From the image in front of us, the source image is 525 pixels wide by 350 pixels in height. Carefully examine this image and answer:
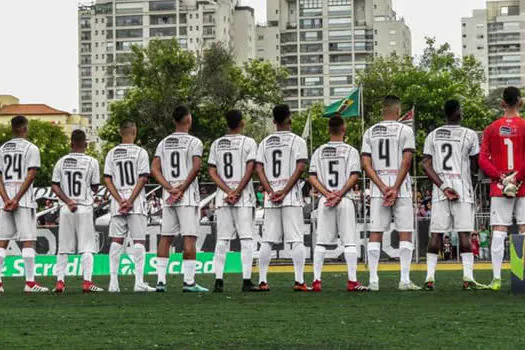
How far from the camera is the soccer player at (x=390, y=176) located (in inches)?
653

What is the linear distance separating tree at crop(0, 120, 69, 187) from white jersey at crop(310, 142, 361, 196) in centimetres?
12306

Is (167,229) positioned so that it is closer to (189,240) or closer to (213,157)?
(189,240)

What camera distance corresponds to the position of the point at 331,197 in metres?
16.9

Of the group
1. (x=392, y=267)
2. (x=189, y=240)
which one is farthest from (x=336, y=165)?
(x=392, y=267)

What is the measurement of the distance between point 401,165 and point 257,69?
79.7m

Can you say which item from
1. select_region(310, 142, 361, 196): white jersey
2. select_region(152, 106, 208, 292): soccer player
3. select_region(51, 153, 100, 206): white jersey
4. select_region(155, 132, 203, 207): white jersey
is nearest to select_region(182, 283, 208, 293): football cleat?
select_region(152, 106, 208, 292): soccer player

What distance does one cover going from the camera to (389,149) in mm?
16734

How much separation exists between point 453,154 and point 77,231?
546 cm

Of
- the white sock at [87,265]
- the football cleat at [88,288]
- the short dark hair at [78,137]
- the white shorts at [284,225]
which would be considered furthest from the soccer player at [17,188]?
the white shorts at [284,225]

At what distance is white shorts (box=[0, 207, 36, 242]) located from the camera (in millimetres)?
18047

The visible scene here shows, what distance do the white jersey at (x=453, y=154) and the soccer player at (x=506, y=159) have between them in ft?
0.98

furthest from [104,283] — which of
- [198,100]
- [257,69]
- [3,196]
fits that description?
[257,69]

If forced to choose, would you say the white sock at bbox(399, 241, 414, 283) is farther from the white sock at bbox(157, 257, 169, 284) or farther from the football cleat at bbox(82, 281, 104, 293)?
the football cleat at bbox(82, 281, 104, 293)

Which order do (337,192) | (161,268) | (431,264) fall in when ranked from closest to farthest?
(431,264) < (337,192) < (161,268)
